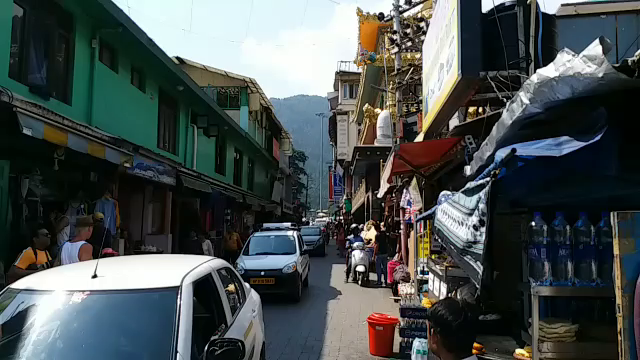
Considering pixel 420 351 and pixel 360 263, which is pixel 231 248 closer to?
pixel 360 263

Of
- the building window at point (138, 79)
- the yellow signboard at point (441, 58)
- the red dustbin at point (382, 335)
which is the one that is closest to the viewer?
the yellow signboard at point (441, 58)

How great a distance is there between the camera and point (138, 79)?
1310cm

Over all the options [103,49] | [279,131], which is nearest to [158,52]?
[103,49]

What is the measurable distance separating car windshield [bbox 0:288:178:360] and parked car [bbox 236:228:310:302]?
7970 millimetres

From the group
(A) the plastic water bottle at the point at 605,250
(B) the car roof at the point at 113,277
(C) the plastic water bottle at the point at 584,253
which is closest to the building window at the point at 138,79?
(B) the car roof at the point at 113,277

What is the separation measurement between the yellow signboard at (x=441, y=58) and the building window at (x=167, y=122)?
28.2 feet

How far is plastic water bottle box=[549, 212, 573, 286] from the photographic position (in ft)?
13.5

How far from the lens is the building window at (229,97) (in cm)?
2756

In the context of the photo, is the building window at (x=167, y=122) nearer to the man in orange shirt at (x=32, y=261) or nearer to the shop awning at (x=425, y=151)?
the man in orange shirt at (x=32, y=261)

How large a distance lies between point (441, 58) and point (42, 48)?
23.4ft

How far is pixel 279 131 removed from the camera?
41.0 meters

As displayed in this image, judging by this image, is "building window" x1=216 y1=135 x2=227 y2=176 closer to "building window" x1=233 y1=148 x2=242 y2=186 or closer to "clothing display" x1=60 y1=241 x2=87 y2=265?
"building window" x1=233 y1=148 x2=242 y2=186

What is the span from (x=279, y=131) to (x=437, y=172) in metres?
32.4

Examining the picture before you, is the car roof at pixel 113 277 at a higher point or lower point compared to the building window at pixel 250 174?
lower
